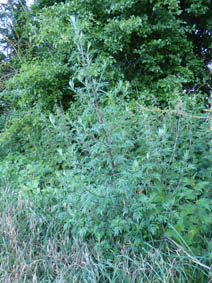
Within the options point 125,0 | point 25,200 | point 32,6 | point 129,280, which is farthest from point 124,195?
point 32,6

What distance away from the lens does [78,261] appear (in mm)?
2180

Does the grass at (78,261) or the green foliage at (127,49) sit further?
the green foliage at (127,49)

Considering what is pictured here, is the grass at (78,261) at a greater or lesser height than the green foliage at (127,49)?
lesser

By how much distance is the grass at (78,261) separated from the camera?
1.93 meters

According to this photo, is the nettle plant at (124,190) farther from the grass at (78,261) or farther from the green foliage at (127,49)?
the green foliage at (127,49)

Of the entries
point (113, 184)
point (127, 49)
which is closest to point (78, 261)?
point (113, 184)

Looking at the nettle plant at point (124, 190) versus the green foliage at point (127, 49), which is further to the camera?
the green foliage at point (127, 49)

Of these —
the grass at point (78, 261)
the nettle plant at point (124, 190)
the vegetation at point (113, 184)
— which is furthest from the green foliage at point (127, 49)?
the grass at point (78, 261)

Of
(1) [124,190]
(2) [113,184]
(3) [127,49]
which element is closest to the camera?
(1) [124,190]

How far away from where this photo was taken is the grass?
1.93 m

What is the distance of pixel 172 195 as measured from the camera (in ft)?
6.97

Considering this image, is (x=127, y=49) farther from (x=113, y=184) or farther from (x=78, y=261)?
(x=78, y=261)

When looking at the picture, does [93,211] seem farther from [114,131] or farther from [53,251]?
[114,131]

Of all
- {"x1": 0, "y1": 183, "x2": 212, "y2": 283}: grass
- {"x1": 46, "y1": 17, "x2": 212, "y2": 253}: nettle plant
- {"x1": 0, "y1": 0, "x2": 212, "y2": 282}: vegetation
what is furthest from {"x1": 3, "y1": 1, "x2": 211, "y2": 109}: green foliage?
{"x1": 0, "y1": 183, "x2": 212, "y2": 283}: grass
